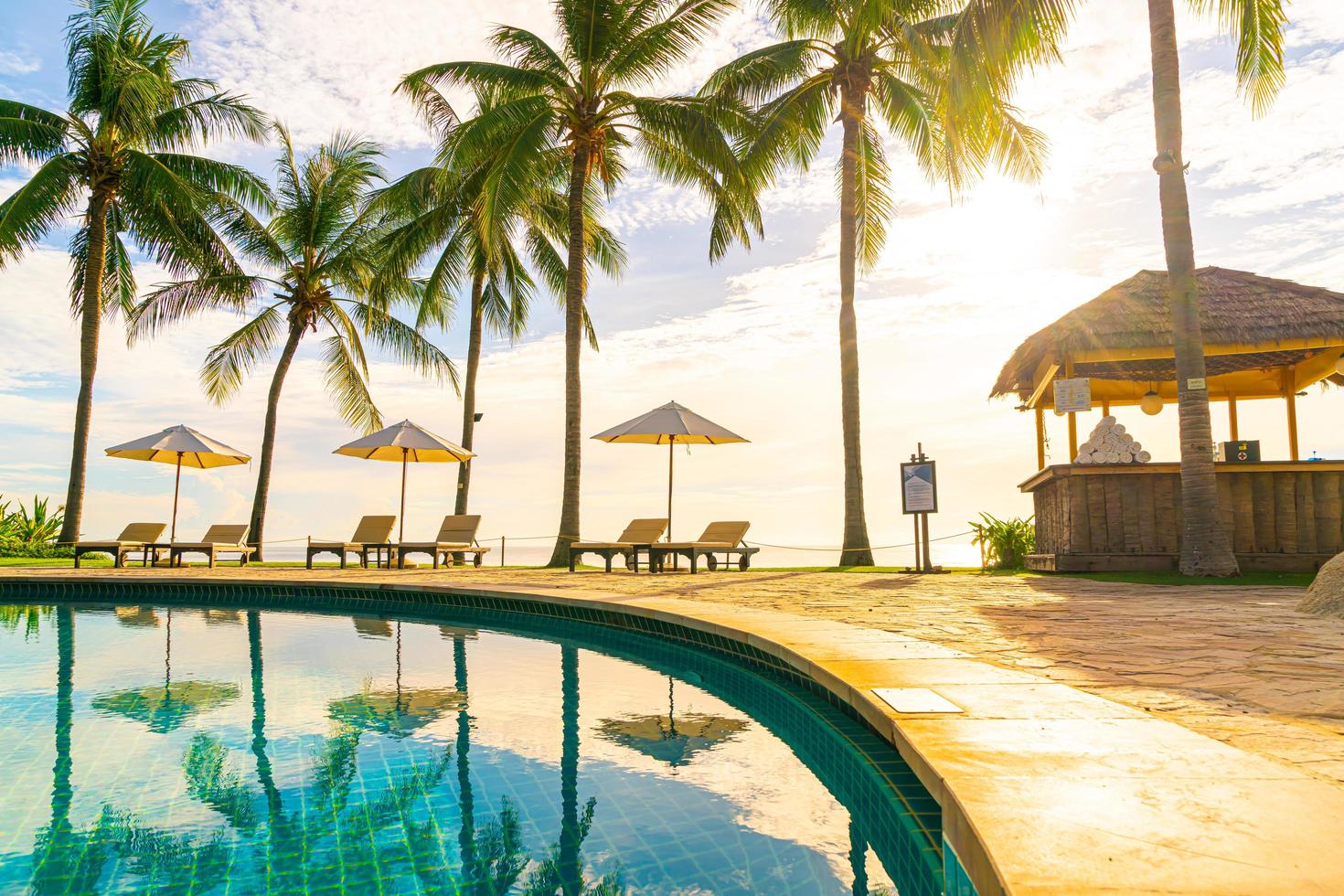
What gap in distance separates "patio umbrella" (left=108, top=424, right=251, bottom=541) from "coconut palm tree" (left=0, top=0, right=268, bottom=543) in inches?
36.8

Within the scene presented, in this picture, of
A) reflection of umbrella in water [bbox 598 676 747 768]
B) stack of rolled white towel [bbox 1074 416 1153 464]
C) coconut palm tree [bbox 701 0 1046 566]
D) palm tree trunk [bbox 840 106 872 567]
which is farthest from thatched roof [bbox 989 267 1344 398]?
reflection of umbrella in water [bbox 598 676 747 768]

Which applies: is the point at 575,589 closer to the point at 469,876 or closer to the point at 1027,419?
→ the point at 469,876

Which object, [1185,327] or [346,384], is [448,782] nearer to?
[1185,327]

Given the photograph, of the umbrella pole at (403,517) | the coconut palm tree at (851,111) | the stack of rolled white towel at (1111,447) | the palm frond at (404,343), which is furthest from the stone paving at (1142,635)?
the palm frond at (404,343)

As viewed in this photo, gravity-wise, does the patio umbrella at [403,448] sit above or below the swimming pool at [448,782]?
above

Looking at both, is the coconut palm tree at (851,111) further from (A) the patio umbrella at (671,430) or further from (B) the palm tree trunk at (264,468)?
(B) the palm tree trunk at (264,468)

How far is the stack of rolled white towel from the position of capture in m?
10.5

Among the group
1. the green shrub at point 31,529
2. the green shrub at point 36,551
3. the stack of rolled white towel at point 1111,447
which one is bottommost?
the green shrub at point 36,551

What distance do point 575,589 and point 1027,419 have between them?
32.8ft

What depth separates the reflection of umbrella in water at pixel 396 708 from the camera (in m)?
4.73

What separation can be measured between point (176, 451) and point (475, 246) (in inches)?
288

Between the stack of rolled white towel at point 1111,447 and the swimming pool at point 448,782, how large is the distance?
22.1 ft

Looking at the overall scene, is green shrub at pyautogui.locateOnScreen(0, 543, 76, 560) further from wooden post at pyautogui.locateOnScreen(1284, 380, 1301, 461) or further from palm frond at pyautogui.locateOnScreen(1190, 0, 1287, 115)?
wooden post at pyautogui.locateOnScreen(1284, 380, 1301, 461)

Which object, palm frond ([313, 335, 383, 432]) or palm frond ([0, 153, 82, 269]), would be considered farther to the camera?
palm frond ([313, 335, 383, 432])
